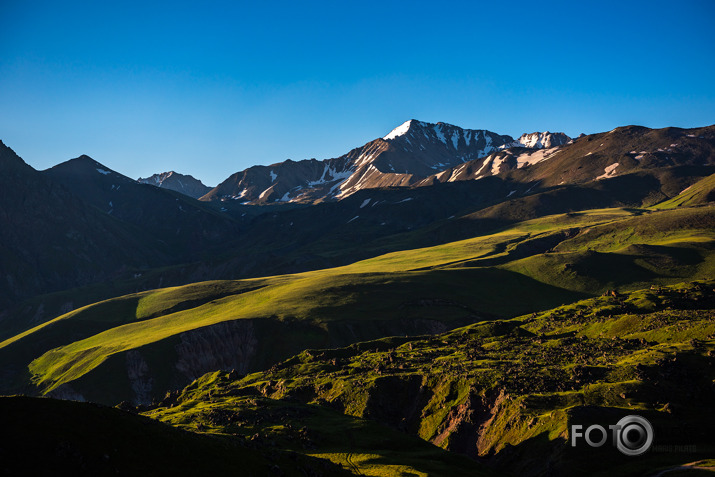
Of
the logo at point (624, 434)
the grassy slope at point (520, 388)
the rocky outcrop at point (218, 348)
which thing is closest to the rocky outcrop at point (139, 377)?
the rocky outcrop at point (218, 348)

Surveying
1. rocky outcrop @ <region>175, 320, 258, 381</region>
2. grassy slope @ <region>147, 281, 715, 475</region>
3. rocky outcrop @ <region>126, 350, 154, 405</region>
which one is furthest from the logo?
rocky outcrop @ <region>126, 350, 154, 405</region>

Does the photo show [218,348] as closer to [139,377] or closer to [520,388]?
[139,377]

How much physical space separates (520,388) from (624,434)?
19539mm

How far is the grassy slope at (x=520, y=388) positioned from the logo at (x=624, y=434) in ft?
3.19

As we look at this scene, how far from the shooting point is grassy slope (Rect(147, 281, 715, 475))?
6506 centimetres

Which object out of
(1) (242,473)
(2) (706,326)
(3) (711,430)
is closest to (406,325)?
(2) (706,326)

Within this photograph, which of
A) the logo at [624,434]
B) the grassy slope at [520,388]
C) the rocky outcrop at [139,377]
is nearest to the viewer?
the logo at [624,434]

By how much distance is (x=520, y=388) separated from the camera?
8081 cm

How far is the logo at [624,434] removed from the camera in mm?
60469

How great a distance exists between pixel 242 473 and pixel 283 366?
78.1m

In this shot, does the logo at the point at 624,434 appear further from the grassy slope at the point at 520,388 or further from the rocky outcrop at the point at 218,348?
the rocky outcrop at the point at 218,348

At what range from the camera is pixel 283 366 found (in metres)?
125

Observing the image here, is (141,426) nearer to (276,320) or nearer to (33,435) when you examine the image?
(33,435)

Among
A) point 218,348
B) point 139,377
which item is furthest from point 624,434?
point 218,348
